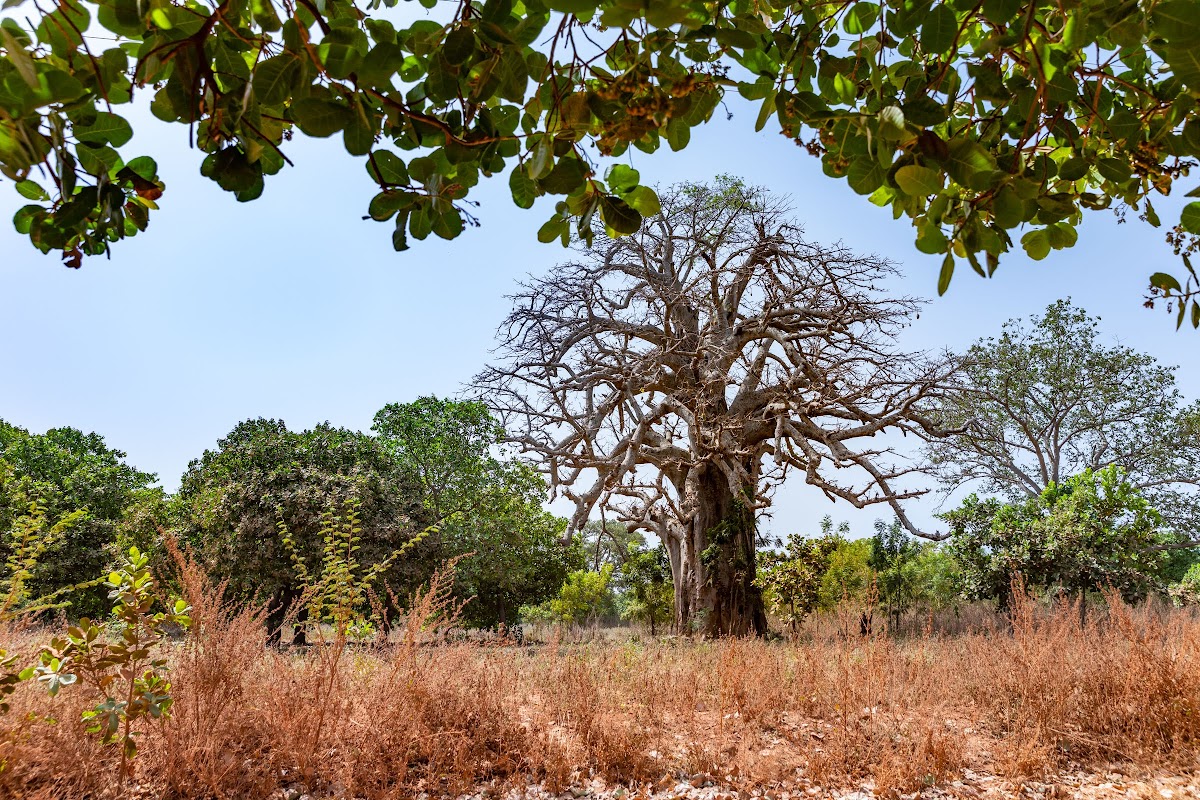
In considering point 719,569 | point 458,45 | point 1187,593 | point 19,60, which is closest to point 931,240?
point 458,45

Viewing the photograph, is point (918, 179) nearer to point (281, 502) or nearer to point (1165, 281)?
point (1165, 281)

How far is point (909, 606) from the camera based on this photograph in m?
16.1

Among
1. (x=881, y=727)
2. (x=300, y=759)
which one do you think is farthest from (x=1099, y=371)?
(x=300, y=759)

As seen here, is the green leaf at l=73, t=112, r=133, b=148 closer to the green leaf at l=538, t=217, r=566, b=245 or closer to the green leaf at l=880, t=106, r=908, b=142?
the green leaf at l=538, t=217, r=566, b=245

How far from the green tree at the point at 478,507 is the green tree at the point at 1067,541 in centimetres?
895

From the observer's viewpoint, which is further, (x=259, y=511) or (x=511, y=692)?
(x=259, y=511)

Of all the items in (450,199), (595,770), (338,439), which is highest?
(338,439)

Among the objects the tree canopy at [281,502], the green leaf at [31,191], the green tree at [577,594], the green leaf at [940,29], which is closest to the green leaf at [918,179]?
the green leaf at [940,29]

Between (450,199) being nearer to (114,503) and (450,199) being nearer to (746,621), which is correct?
(746,621)

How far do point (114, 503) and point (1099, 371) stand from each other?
28945mm

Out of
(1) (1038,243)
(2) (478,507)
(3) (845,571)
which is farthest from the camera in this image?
(2) (478,507)

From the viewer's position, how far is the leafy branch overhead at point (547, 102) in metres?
1.09

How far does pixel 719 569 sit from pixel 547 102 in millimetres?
9877

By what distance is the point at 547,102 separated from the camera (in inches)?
61.6
